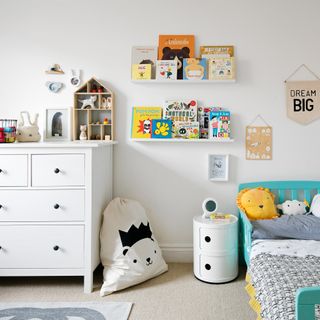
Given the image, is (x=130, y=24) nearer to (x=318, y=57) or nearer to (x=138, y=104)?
(x=138, y=104)

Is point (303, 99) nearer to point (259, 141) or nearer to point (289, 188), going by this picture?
point (259, 141)

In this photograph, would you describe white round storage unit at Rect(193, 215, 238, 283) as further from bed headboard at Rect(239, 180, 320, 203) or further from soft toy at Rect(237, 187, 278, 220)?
bed headboard at Rect(239, 180, 320, 203)

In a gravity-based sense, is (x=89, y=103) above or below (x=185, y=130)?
above

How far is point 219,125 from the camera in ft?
9.12

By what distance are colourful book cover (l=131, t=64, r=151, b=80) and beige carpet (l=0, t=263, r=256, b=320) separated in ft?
5.14

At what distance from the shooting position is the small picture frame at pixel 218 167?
9.34ft

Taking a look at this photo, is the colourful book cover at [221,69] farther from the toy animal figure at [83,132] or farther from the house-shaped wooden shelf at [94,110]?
the toy animal figure at [83,132]

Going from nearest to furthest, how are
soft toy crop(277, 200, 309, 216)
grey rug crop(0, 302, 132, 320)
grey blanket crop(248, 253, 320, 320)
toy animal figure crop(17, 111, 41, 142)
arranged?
grey blanket crop(248, 253, 320, 320)
grey rug crop(0, 302, 132, 320)
toy animal figure crop(17, 111, 41, 142)
soft toy crop(277, 200, 309, 216)

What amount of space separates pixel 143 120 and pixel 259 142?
0.98m

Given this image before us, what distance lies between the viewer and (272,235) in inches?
90.5

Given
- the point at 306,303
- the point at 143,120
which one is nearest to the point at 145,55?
the point at 143,120

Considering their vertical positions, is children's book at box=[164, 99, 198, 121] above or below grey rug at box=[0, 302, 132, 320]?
above

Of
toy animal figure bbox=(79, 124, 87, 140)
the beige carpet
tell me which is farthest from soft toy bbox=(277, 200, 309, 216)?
toy animal figure bbox=(79, 124, 87, 140)

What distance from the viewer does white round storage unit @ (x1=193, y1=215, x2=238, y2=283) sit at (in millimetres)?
2438
